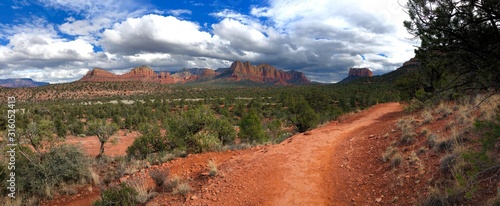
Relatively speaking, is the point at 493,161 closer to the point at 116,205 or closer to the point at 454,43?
the point at 454,43

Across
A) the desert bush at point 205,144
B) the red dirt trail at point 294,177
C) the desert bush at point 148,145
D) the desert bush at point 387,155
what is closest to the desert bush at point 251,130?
the desert bush at point 148,145

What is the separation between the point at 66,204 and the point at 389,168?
9.36 m

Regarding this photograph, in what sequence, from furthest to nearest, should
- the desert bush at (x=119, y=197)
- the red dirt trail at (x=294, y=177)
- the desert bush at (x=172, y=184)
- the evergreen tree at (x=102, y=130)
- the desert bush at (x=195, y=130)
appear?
the evergreen tree at (x=102, y=130), the desert bush at (x=195, y=130), the desert bush at (x=172, y=184), the desert bush at (x=119, y=197), the red dirt trail at (x=294, y=177)

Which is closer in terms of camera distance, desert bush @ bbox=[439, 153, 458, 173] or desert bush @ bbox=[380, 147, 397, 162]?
desert bush @ bbox=[439, 153, 458, 173]

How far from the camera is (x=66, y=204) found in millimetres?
8023

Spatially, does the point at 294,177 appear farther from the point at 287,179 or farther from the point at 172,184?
the point at 172,184

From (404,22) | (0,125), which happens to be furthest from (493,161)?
(0,125)

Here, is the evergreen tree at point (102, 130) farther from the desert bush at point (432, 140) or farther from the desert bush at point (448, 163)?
the desert bush at point (448, 163)

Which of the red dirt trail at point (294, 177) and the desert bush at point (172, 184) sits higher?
the red dirt trail at point (294, 177)

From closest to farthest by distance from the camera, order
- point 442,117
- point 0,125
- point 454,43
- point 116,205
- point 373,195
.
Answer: point 454,43
point 373,195
point 116,205
point 442,117
point 0,125

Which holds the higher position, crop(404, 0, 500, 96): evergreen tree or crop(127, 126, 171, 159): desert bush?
crop(404, 0, 500, 96): evergreen tree

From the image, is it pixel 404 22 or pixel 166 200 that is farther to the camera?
pixel 166 200

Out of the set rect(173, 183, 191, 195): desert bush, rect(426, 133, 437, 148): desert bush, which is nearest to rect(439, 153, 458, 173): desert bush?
rect(426, 133, 437, 148): desert bush

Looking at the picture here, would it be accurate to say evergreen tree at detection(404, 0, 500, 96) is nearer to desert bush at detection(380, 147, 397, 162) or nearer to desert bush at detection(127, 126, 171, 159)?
desert bush at detection(380, 147, 397, 162)
